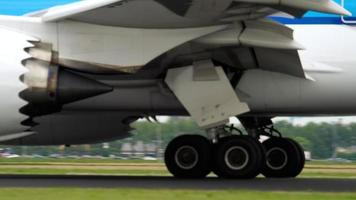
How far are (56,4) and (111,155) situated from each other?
46398 mm

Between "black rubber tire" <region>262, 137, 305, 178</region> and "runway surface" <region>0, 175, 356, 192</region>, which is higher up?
"black rubber tire" <region>262, 137, 305, 178</region>

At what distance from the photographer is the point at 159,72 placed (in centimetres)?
1831

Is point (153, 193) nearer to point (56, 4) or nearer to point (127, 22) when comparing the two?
point (127, 22)

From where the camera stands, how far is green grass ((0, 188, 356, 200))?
12.7 meters

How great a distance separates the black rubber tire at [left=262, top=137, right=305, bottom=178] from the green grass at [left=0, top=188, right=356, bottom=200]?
22.4 ft

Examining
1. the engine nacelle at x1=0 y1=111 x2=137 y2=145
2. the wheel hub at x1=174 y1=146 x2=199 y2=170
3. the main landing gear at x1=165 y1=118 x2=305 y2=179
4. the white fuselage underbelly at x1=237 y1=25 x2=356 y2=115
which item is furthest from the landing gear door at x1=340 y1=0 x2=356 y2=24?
the engine nacelle at x1=0 y1=111 x2=137 y2=145

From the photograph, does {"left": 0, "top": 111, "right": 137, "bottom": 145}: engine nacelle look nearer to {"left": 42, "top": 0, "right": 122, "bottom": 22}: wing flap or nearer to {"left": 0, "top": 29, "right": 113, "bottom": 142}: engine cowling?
{"left": 0, "top": 29, "right": 113, "bottom": 142}: engine cowling

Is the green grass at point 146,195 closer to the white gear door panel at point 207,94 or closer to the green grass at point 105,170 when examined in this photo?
the white gear door panel at point 207,94

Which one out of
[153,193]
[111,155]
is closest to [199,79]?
[153,193]

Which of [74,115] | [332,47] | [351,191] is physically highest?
[332,47]

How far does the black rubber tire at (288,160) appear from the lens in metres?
20.7

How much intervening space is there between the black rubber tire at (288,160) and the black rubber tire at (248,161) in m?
2.64

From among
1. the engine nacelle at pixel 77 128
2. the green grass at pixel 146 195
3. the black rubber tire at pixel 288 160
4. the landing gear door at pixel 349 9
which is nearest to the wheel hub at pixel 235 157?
the black rubber tire at pixel 288 160

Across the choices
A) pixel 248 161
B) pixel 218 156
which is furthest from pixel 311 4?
pixel 218 156
